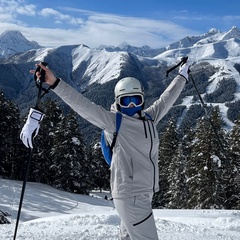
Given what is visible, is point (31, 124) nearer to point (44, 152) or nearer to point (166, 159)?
point (44, 152)

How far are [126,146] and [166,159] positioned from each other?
123 ft

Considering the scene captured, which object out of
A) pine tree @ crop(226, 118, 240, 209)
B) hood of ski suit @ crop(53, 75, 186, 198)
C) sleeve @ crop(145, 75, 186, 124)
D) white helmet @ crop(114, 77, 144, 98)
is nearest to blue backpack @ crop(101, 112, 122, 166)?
hood of ski suit @ crop(53, 75, 186, 198)

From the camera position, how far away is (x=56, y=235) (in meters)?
7.93

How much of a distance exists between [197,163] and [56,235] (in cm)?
2365

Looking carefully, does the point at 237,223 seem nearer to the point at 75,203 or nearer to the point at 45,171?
the point at 75,203

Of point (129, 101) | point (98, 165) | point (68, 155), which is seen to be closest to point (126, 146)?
point (129, 101)

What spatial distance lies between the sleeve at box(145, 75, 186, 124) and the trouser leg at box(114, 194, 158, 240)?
3.89ft

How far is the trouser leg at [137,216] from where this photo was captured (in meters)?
4.41

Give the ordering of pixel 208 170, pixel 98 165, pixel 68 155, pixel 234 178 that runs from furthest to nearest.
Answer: pixel 98 165, pixel 68 155, pixel 208 170, pixel 234 178

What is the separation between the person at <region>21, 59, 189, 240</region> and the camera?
169 inches

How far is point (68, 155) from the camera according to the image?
3728 cm

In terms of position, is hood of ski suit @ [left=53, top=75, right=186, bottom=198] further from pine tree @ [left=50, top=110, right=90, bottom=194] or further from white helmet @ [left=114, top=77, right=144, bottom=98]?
pine tree @ [left=50, top=110, right=90, bottom=194]

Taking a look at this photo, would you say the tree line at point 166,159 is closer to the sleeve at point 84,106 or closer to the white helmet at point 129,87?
the white helmet at point 129,87

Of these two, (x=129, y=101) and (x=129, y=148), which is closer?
(x=129, y=148)
